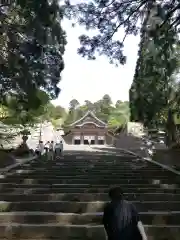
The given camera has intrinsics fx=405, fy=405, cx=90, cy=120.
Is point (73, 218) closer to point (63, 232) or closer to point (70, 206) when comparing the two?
point (63, 232)

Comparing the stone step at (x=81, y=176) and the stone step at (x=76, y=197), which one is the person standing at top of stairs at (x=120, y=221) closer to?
the stone step at (x=76, y=197)

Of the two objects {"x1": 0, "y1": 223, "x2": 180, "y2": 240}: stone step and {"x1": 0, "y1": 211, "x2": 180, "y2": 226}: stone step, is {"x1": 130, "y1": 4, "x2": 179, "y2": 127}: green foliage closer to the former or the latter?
{"x1": 0, "y1": 211, "x2": 180, "y2": 226}: stone step

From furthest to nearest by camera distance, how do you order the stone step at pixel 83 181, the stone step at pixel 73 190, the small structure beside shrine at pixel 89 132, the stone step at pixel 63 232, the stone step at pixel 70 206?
the small structure beside shrine at pixel 89 132 < the stone step at pixel 83 181 < the stone step at pixel 73 190 < the stone step at pixel 70 206 < the stone step at pixel 63 232

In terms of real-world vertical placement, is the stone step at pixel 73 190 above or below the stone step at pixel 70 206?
above

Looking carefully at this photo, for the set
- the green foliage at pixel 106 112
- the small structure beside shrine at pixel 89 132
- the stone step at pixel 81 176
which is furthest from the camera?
the green foliage at pixel 106 112

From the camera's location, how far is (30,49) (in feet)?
38.3

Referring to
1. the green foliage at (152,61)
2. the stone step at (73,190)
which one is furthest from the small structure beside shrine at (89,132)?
the stone step at (73,190)

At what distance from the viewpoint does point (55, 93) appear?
1480 centimetres

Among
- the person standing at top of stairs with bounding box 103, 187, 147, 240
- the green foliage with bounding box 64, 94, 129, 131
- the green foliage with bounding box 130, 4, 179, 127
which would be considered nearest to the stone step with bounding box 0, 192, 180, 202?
the green foliage with bounding box 130, 4, 179, 127

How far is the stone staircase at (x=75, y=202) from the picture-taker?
24.1 ft

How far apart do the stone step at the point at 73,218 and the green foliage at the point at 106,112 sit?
5726 cm

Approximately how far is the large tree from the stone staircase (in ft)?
8.81

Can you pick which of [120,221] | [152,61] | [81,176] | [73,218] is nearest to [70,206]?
[73,218]

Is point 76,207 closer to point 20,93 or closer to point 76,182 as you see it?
point 76,182
